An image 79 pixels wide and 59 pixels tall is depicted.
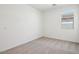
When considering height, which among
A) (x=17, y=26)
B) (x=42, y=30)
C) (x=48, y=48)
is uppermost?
(x=17, y=26)

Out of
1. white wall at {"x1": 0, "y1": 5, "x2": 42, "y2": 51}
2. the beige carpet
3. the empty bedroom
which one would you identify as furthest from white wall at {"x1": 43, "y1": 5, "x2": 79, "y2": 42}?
white wall at {"x1": 0, "y1": 5, "x2": 42, "y2": 51}

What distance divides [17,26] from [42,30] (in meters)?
0.95

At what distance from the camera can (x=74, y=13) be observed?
98.7 inches

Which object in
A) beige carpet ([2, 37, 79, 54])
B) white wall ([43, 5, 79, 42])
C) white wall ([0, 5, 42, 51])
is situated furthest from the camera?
white wall ([0, 5, 42, 51])

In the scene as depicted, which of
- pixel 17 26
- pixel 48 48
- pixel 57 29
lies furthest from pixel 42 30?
pixel 17 26

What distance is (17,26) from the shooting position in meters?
3.13

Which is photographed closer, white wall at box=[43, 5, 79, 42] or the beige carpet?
the beige carpet

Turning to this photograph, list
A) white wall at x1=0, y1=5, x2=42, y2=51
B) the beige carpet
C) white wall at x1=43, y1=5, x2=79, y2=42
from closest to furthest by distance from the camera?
the beige carpet
white wall at x1=43, y1=5, x2=79, y2=42
white wall at x1=0, y1=5, x2=42, y2=51

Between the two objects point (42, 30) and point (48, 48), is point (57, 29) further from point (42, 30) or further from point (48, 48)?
point (48, 48)

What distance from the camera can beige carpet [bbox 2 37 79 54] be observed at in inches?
96.5

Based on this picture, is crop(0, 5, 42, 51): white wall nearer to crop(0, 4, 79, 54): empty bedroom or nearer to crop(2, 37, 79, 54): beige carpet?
crop(0, 4, 79, 54): empty bedroom

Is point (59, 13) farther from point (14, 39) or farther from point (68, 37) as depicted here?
point (14, 39)

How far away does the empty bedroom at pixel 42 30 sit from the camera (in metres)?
2.52

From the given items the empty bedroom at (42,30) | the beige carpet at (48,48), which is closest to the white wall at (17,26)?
the empty bedroom at (42,30)
